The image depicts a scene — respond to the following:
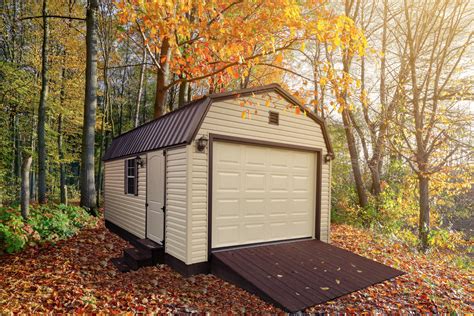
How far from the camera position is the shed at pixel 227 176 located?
5.23 m

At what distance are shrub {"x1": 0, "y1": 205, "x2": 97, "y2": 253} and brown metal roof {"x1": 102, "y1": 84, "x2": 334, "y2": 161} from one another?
212cm

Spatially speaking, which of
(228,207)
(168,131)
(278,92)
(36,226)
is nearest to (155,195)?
(168,131)

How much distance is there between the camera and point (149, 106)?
21.8 metres

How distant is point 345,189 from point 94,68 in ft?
38.0

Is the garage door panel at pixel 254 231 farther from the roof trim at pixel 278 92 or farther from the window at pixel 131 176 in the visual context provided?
the window at pixel 131 176

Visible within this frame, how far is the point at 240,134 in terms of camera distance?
19.2 feet

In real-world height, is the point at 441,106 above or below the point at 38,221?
above

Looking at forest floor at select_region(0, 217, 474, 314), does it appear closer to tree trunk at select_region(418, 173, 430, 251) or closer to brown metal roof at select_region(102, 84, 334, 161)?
brown metal roof at select_region(102, 84, 334, 161)

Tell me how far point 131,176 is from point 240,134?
3.59 meters

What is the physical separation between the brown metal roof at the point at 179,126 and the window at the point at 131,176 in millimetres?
263

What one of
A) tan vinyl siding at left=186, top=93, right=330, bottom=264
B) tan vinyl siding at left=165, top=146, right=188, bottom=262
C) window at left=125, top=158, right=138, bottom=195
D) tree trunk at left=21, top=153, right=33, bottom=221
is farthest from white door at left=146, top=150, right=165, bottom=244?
tree trunk at left=21, top=153, right=33, bottom=221

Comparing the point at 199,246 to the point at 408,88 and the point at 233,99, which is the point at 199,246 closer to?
the point at 233,99

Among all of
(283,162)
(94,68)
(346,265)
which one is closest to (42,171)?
(94,68)

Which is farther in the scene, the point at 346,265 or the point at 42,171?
the point at 42,171
